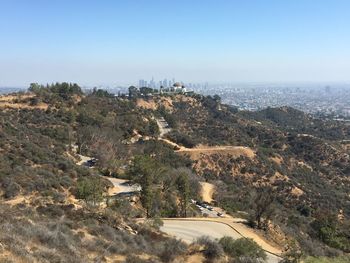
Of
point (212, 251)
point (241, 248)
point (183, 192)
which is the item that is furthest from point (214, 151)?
point (212, 251)

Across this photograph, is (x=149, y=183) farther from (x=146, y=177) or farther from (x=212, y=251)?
(x=212, y=251)

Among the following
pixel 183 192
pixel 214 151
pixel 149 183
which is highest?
pixel 149 183

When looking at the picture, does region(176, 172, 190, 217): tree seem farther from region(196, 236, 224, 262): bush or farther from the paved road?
region(196, 236, 224, 262): bush

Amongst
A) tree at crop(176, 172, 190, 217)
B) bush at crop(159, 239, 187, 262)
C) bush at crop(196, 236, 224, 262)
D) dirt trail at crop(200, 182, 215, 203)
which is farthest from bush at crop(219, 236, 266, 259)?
dirt trail at crop(200, 182, 215, 203)

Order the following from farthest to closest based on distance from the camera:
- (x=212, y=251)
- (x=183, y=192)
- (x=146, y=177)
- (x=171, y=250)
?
(x=183, y=192) → (x=146, y=177) → (x=212, y=251) → (x=171, y=250)

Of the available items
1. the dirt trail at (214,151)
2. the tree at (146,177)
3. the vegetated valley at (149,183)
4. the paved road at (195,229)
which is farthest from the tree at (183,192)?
the dirt trail at (214,151)

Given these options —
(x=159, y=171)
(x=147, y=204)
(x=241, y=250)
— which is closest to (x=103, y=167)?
(x=159, y=171)
